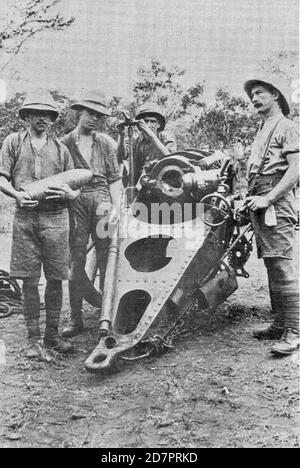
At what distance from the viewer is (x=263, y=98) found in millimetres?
4570

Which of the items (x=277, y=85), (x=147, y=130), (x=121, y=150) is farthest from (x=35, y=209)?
(x=277, y=85)

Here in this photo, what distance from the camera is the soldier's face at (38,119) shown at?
14.3 feet

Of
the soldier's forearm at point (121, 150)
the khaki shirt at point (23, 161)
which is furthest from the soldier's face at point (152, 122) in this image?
the khaki shirt at point (23, 161)

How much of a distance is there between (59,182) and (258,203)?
65.5 inches

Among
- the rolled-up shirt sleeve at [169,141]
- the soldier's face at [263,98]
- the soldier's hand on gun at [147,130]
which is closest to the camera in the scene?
the soldier's face at [263,98]

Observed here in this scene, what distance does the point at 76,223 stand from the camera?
5074 mm

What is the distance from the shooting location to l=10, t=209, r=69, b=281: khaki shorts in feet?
14.3

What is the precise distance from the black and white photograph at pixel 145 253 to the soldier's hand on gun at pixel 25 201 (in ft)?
0.04

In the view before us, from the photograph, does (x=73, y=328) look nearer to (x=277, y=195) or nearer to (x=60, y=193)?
(x=60, y=193)

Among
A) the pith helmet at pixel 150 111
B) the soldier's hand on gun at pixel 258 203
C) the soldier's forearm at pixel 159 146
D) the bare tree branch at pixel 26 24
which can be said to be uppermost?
the bare tree branch at pixel 26 24

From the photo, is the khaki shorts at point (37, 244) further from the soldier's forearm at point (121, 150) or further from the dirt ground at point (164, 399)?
the soldier's forearm at point (121, 150)

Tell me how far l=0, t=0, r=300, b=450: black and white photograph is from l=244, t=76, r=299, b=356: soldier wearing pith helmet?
1 cm

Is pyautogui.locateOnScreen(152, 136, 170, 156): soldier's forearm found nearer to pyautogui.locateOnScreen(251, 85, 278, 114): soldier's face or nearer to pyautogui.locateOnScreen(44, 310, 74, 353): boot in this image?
pyautogui.locateOnScreen(251, 85, 278, 114): soldier's face
